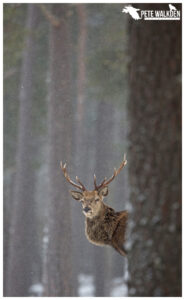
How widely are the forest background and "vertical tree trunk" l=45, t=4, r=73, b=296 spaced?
0.08 ft

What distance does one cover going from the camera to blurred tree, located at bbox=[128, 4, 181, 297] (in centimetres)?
424

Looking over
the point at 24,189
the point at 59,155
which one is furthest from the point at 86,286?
the point at 59,155

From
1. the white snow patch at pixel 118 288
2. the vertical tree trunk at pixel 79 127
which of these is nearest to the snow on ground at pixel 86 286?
the white snow patch at pixel 118 288

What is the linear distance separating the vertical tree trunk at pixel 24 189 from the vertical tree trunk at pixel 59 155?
112 inches

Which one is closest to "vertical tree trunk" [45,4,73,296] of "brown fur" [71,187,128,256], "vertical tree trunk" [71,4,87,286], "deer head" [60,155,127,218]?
"vertical tree trunk" [71,4,87,286]

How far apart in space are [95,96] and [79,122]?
2.15 meters

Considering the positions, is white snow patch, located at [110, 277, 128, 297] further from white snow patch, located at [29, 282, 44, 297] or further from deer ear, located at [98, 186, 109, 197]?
deer ear, located at [98, 186, 109, 197]

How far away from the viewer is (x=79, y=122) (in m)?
17.1

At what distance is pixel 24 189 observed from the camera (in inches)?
604

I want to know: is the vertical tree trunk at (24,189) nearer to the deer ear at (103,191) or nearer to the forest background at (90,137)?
the forest background at (90,137)

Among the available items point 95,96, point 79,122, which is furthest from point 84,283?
point 95,96

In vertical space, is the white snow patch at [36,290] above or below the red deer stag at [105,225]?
below

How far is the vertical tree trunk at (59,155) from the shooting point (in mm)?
11030

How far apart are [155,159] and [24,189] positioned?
1136 centimetres
